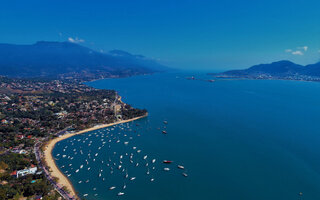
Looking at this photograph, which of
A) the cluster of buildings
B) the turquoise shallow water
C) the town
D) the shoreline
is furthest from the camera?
the cluster of buildings

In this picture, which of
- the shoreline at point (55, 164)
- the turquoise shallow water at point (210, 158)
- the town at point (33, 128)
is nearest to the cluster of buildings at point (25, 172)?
the town at point (33, 128)

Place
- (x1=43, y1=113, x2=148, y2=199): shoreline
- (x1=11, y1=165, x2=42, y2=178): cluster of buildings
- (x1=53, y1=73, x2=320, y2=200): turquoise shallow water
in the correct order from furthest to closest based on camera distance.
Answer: (x1=11, y1=165, x2=42, y2=178): cluster of buildings → (x1=43, y1=113, x2=148, y2=199): shoreline → (x1=53, y1=73, x2=320, y2=200): turquoise shallow water

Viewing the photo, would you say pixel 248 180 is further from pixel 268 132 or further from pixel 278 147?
pixel 268 132

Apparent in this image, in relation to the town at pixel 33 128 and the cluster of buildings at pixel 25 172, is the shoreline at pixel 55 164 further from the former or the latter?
the cluster of buildings at pixel 25 172

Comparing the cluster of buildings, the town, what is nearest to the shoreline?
the town

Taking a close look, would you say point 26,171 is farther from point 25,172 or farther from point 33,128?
point 33,128

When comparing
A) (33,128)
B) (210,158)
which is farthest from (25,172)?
(210,158)

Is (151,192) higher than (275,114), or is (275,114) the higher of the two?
(275,114)

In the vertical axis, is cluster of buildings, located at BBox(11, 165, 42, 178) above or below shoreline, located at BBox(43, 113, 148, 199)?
above

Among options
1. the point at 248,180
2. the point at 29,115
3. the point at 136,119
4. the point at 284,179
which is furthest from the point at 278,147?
the point at 29,115

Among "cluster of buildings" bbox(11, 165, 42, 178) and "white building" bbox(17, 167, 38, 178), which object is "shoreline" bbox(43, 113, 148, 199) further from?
"white building" bbox(17, 167, 38, 178)

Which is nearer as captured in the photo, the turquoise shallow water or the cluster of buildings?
the turquoise shallow water
